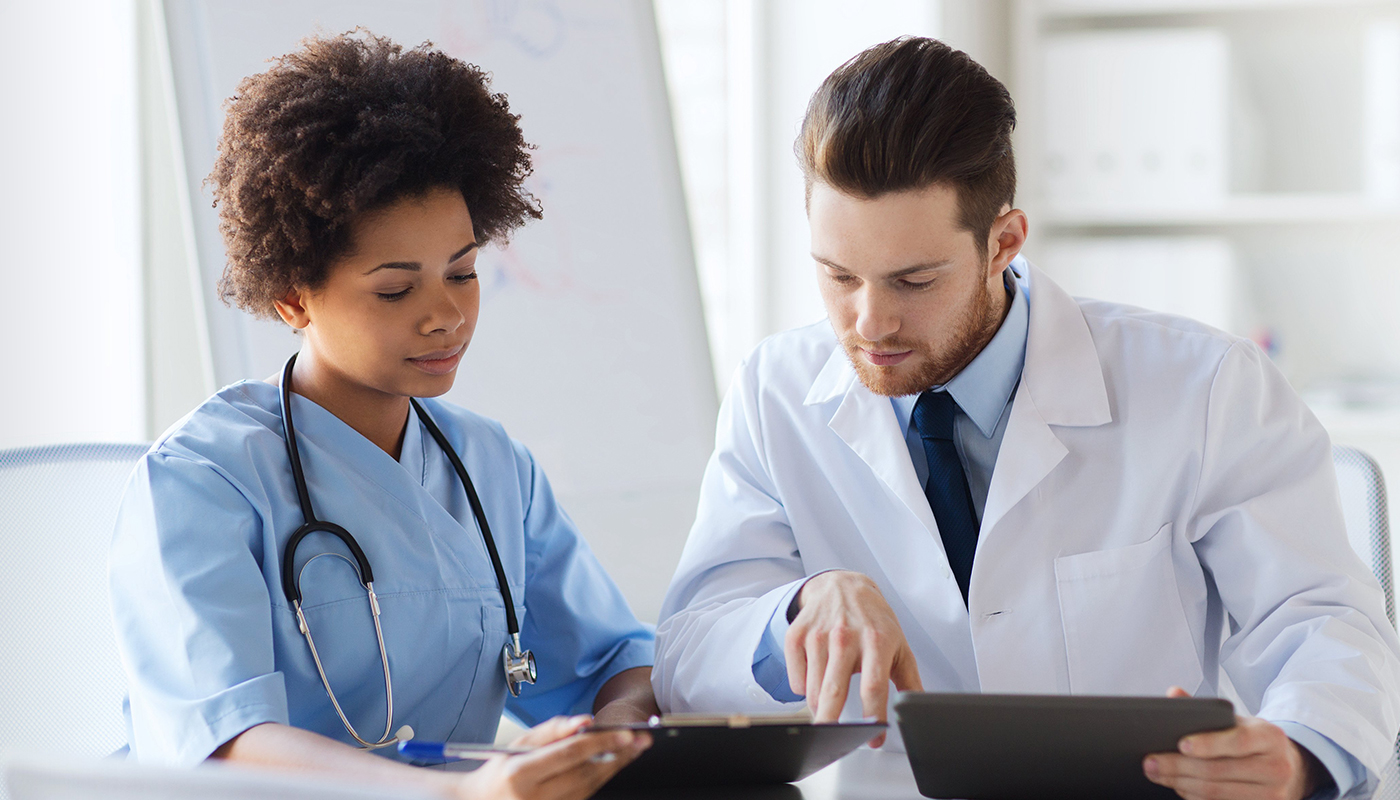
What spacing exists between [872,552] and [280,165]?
72 cm

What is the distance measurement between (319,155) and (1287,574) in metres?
0.99

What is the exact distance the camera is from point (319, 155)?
1.14 m

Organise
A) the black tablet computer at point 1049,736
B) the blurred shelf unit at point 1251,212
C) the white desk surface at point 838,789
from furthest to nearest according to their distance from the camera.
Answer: the blurred shelf unit at point 1251,212 → the white desk surface at point 838,789 → the black tablet computer at point 1049,736

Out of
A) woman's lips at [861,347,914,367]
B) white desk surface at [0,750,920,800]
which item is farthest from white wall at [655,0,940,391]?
white desk surface at [0,750,920,800]

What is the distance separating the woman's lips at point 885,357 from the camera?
1259mm

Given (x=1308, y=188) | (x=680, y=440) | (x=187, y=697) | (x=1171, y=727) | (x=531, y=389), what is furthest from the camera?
(x=1308, y=188)

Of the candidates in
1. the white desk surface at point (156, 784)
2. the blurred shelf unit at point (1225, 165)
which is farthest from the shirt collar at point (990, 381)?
the blurred shelf unit at point (1225, 165)

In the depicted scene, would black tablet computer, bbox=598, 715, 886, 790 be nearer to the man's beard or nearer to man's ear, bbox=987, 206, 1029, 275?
the man's beard

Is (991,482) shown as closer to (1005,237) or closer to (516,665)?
(1005,237)

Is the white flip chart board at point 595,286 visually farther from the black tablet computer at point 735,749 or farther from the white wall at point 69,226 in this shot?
the black tablet computer at point 735,749

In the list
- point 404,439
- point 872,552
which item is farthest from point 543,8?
point 872,552

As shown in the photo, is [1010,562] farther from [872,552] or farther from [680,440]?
[680,440]

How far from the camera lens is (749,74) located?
9.21 feet

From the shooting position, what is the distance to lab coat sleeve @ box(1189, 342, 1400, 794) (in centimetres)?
101
